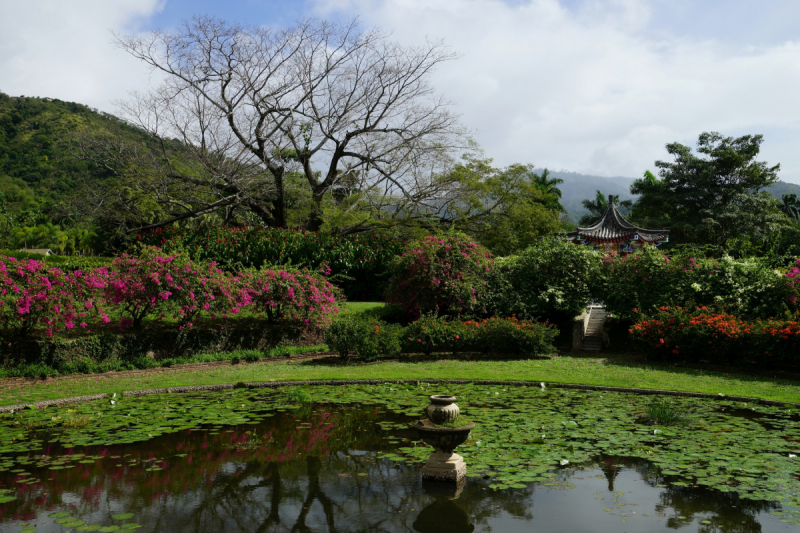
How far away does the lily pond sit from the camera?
15.0ft

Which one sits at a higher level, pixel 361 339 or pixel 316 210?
pixel 316 210

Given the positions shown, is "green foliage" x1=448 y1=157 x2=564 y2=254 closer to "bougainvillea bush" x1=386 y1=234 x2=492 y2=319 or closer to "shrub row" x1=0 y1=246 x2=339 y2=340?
"bougainvillea bush" x1=386 y1=234 x2=492 y2=319

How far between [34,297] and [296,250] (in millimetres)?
10168

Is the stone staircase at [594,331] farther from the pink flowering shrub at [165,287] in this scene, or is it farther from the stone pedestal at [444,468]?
the stone pedestal at [444,468]

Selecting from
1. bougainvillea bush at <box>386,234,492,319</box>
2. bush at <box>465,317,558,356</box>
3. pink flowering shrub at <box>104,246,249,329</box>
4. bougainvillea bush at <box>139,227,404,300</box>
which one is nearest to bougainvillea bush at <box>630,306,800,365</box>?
bush at <box>465,317,558,356</box>

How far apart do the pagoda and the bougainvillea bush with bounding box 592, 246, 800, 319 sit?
39.4ft

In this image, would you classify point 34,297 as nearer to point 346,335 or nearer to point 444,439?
point 346,335

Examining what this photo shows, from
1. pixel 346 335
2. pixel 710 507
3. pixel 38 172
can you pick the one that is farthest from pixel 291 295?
pixel 38 172

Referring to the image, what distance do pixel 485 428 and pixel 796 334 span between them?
28.0 feet

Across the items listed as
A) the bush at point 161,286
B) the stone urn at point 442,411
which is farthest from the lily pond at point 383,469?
the bush at point 161,286

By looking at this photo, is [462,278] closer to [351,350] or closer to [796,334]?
[351,350]

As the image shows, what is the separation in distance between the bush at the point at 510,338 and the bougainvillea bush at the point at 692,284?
10.6 feet

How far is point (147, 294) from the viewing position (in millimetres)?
13180

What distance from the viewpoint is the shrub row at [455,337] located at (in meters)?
Answer: 14.4
